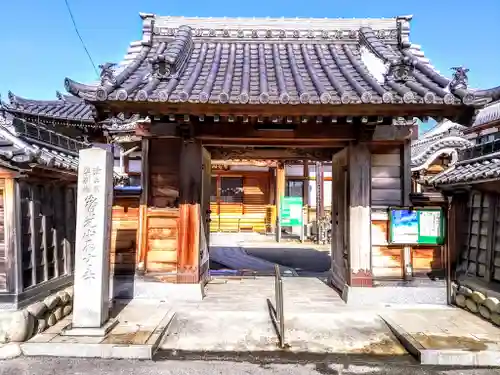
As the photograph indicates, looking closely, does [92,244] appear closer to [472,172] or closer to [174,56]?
[174,56]

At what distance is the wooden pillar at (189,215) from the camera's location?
8.04 metres

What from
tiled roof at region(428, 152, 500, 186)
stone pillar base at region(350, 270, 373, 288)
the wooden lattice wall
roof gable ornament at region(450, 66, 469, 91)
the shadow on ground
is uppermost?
roof gable ornament at region(450, 66, 469, 91)

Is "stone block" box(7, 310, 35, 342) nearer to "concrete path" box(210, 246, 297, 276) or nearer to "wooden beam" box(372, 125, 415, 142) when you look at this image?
"wooden beam" box(372, 125, 415, 142)

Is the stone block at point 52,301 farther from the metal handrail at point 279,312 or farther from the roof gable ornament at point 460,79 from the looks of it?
the roof gable ornament at point 460,79

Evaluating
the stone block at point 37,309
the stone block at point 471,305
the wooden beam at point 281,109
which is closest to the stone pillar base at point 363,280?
the stone block at point 471,305

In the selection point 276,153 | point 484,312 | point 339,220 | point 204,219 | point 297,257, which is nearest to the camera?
point 484,312

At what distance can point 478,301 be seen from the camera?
22.9ft

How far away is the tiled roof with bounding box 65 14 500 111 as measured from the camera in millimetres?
6289

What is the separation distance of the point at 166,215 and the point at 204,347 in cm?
310

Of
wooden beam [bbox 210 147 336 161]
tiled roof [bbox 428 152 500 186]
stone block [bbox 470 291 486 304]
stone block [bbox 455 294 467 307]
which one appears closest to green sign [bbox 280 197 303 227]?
wooden beam [bbox 210 147 336 161]

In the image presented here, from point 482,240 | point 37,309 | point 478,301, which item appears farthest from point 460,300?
point 37,309

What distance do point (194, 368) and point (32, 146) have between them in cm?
411

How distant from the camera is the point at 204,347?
19.3 ft

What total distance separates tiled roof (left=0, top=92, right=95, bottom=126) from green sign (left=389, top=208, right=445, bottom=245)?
12.2 meters
